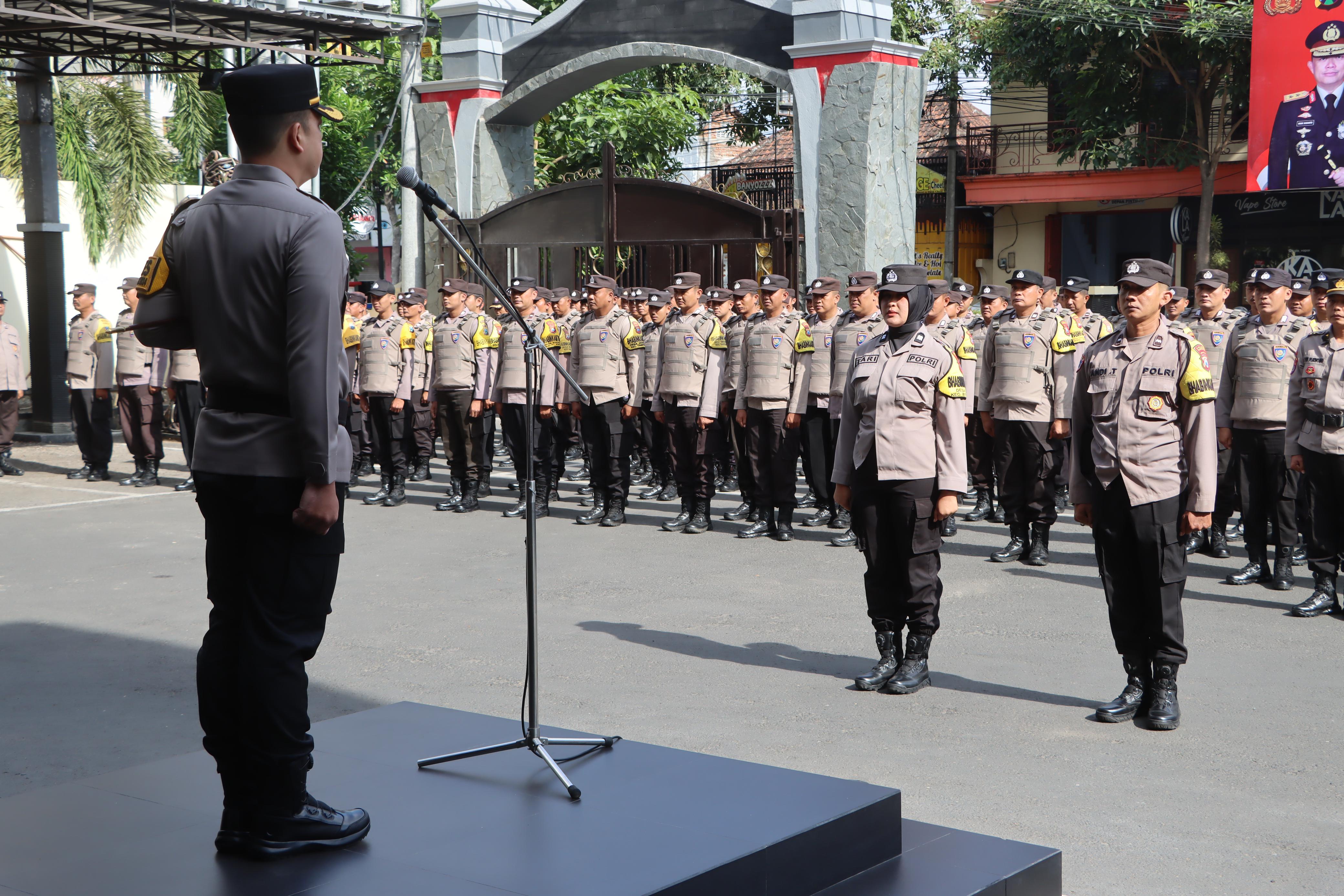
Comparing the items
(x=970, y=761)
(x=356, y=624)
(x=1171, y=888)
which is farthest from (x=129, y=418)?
(x=1171, y=888)

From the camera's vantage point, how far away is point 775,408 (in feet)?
34.7

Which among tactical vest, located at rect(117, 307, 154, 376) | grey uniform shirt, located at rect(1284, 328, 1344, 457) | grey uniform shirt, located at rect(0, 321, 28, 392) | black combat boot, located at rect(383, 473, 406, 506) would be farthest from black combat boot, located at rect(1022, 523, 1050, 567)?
grey uniform shirt, located at rect(0, 321, 28, 392)

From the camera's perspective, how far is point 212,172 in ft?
23.3

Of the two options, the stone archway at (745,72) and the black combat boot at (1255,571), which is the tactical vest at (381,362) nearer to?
the stone archway at (745,72)

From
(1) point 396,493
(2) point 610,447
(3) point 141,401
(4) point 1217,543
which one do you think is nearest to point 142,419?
(3) point 141,401

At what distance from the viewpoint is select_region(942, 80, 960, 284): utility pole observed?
85.7 ft

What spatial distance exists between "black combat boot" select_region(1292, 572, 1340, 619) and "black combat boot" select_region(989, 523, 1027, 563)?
1982mm

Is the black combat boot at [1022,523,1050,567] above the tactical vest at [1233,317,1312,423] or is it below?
below

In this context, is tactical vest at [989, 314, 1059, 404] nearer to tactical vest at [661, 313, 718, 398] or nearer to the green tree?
tactical vest at [661, 313, 718, 398]

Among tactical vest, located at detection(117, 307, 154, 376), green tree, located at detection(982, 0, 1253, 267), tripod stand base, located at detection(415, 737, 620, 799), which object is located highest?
green tree, located at detection(982, 0, 1253, 267)

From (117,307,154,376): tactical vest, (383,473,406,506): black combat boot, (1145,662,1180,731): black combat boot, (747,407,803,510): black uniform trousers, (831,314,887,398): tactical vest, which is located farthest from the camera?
(117,307,154,376): tactical vest

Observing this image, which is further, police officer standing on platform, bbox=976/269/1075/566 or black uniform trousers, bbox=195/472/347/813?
police officer standing on platform, bbox=976/269/1075/566

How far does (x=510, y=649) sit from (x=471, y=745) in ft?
8.15

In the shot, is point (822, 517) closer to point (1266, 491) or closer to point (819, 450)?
point (819, 450)
